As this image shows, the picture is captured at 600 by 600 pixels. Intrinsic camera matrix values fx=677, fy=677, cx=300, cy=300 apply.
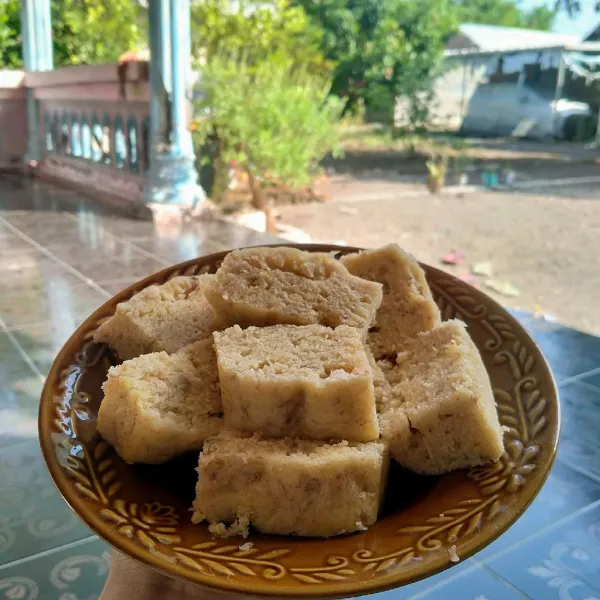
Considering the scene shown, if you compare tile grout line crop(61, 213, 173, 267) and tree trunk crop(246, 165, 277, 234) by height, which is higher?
tile grout line crop(61, 213, 173, 267)

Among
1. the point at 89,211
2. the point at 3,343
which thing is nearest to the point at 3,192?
the point at 89,211

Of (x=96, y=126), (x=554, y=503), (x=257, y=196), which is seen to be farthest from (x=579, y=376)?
(x=96, y=126)

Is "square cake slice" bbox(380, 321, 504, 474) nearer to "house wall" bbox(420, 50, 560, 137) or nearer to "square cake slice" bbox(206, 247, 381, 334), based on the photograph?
"square cake slice" bbox(206, 247, 381, 334)

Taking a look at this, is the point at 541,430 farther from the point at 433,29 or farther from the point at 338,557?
the point at 433,29

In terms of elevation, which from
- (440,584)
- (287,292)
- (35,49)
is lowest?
(440,584)

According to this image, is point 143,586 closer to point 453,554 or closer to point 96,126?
point 453,554

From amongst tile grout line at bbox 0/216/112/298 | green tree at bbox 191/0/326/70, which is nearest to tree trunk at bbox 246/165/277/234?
green tree at bbox 191/0/326/70

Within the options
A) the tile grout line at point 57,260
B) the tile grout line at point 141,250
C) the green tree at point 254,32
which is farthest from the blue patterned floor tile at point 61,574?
the green tree at point 254,32
